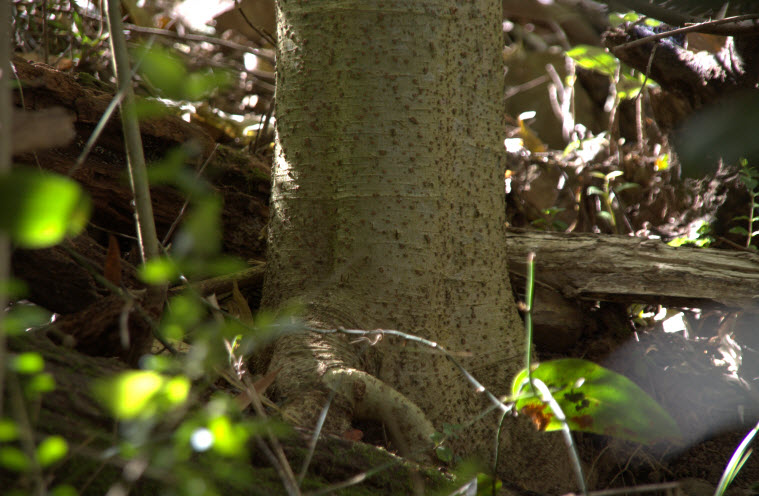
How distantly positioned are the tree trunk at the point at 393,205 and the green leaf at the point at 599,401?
0.69 meters

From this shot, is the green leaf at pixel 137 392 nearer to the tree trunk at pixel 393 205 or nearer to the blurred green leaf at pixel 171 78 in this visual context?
the blurred green leaf at pixel 171 78

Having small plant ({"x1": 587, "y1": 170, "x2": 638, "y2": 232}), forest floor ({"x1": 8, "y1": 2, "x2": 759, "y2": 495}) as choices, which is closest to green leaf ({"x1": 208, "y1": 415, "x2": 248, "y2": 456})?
forest floor ({"x1": 8, "y1": 2, "x2": 759, "y2": 495})

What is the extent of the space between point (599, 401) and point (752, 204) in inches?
73.8

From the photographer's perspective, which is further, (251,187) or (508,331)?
(251,187)

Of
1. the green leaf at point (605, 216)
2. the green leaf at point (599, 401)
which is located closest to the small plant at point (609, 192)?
the green leaf at point (605, 216)

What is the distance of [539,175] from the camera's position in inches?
179

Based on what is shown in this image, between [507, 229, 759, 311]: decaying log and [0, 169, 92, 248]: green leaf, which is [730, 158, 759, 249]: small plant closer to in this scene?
[507, 229, 759, 311]: decaying log

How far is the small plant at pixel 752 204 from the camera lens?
244cm

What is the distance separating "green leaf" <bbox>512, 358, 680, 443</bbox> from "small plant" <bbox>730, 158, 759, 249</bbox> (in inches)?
65.4

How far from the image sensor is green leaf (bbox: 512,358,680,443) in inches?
44.3

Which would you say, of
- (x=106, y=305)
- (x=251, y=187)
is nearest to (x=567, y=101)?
(x=251, y=187)

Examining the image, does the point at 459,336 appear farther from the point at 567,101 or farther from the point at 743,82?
the point at 567,101

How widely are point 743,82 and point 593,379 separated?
5.76 ft

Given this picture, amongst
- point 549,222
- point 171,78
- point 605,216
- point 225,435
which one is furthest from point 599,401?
point 605,216
